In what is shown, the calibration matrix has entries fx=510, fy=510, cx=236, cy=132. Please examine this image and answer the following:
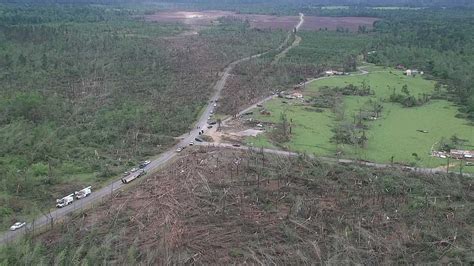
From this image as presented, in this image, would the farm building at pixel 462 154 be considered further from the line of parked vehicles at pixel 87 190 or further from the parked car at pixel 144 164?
the parked car at pixel 144 164

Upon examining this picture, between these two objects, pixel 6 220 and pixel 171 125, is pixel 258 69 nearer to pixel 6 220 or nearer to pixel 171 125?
pixel 171 125

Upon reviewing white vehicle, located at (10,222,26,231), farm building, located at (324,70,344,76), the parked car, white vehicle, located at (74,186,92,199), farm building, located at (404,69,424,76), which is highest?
white vehicle, located at (10,222,26,231)

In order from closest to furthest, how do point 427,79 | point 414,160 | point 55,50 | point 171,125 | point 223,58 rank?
point 414,160 < point 171,125 < point 427,79 < point 55,50 < point 223,58

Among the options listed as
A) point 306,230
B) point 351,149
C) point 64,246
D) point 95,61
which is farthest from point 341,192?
point 95,61

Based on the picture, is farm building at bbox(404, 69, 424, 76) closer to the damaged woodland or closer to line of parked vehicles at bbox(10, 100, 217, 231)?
the damaged woodland

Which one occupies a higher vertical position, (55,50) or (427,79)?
(55,50)

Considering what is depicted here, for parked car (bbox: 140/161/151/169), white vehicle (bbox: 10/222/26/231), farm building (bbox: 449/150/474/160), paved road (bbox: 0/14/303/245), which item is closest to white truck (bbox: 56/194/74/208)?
paved road (bbox: 0/14/303/245)

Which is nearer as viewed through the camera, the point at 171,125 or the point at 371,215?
the point at 371,215

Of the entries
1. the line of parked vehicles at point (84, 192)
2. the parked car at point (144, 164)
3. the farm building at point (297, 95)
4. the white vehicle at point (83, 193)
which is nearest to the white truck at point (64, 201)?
the line of parked vehicles at point (84, 192)
